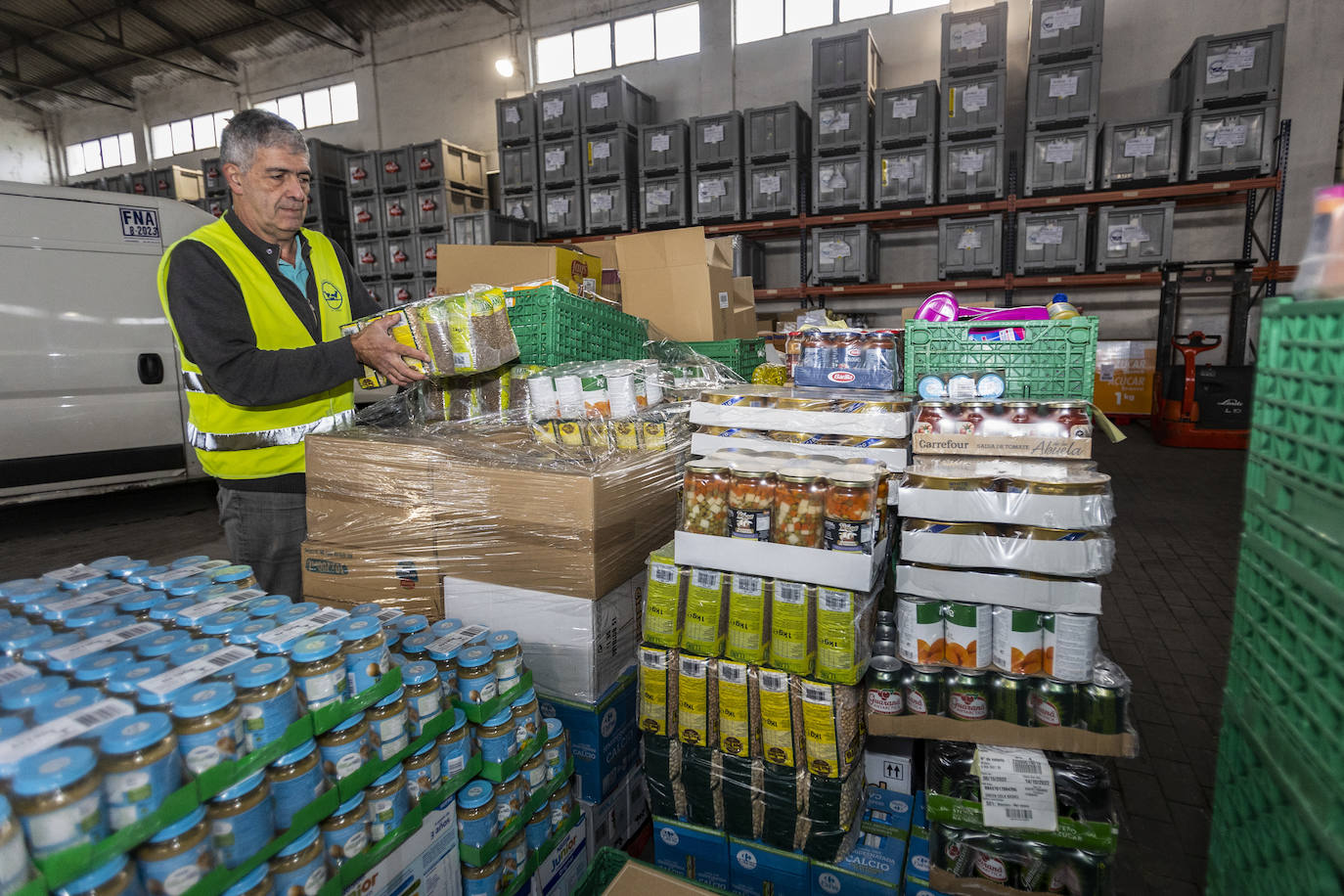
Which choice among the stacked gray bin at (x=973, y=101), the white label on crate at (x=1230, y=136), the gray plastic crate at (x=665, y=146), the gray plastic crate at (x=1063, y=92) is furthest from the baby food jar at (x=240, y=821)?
the white label on crate at (x=1230, y=136)

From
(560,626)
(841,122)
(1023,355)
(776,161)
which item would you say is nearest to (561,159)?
(776,161)

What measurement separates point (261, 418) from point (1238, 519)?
243 inches

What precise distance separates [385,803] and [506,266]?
8.25 ft

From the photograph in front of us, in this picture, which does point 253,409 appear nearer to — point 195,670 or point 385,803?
point 195,670

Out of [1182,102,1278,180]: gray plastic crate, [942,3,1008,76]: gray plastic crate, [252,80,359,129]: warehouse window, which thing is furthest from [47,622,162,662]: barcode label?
[252,80,359,129]: warehouse window

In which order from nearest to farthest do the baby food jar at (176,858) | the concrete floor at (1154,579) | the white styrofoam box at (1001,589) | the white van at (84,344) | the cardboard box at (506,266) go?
1. the baby food jar at (176,858)
2. the white styrofoam box at (1001,589)
3. the concrete floor at (1154,579)
4. the cardboard box at (506,266)
5. the white van at (84,344)

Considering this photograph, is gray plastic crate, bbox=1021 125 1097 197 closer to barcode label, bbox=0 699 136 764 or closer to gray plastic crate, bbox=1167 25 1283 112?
gray plastic crate, bbox=1167 25 1283 112

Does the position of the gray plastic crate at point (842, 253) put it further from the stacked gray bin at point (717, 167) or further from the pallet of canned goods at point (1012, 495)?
the pallet of canned goods at point (1012, 495)

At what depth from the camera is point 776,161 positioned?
8.23 m

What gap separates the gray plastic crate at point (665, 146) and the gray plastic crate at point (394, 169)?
345 centimetres

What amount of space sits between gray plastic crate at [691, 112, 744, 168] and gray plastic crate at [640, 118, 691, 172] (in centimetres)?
14

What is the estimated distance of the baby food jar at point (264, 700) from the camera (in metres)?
1.07

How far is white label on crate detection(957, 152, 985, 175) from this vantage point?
24.3 feet

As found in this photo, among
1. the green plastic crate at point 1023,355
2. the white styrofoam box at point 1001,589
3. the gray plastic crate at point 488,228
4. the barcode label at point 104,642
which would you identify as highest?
the gray plastic crate at point 488,228
